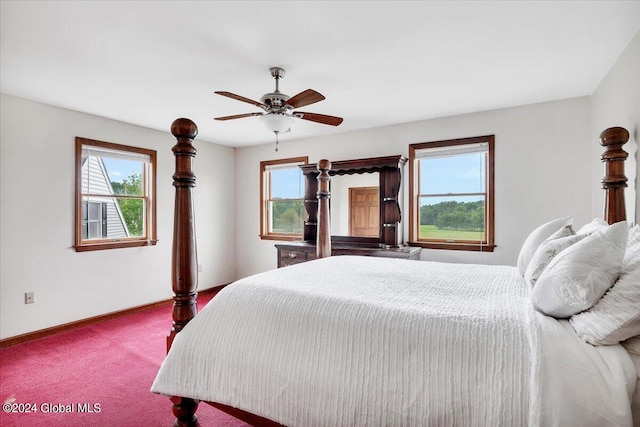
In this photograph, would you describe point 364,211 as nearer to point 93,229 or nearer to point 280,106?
point 280,106

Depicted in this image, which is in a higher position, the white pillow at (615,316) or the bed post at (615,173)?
the bed post at (615,173)

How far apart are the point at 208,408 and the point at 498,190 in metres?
3.44

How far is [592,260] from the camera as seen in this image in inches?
44.9

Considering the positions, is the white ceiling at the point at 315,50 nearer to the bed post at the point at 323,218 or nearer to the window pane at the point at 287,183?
the bed post at the point at 323,218

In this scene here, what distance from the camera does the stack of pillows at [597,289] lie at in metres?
1.02

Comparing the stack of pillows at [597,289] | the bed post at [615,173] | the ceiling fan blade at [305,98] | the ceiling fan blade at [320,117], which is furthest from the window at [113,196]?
the bed post at [615,173]

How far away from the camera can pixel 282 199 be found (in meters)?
5.30

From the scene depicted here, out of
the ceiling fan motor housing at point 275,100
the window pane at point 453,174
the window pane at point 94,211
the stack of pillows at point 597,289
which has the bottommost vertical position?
the stack of pillows at point 597,289

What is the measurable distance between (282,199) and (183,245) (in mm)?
3672

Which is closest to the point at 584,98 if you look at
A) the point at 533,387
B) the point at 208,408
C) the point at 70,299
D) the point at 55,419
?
the point at 533,387

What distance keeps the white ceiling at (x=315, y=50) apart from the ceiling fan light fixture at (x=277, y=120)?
1.14ft

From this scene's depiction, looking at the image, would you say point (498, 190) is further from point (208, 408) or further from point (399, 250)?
point (208, 408)

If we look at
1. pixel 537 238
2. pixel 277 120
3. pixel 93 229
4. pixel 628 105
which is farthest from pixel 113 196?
pixel 628 105

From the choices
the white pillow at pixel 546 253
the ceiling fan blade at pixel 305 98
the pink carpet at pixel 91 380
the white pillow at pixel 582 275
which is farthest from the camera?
the ceiling fan blade at pixel 305 98
